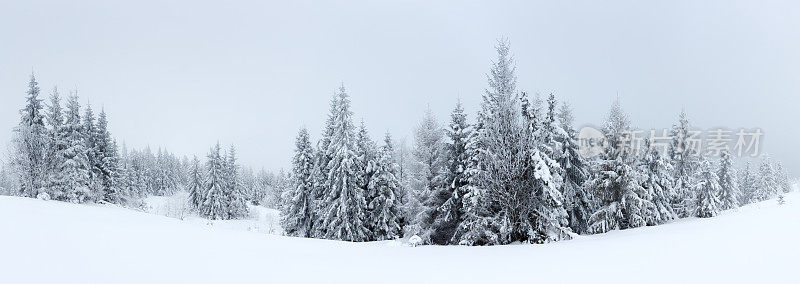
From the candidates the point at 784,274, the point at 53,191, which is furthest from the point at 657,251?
the point at 53,191

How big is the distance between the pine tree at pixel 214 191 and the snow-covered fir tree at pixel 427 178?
39.1 metres

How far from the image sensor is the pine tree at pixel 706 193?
3067cm

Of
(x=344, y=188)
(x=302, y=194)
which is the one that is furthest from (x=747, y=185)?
(x=302, y=194)

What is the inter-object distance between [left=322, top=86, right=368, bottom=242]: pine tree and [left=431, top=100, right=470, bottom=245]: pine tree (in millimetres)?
7627

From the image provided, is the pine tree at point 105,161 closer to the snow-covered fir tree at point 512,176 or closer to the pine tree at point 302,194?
the pine tree at point 302,194

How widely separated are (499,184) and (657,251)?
276 inches

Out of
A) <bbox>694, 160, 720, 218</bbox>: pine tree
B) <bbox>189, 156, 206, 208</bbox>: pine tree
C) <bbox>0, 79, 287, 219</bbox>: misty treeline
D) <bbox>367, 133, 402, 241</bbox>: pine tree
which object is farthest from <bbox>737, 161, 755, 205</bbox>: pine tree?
<bbox>189, 156, 206, 208</bbox>: pine tree

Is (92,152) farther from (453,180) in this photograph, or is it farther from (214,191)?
(453,180)

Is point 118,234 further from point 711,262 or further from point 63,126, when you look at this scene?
point 63,126

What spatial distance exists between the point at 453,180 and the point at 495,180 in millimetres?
7135

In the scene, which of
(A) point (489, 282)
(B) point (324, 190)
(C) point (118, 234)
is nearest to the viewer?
(A) point (489, 282)

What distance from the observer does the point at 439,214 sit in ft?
74.0

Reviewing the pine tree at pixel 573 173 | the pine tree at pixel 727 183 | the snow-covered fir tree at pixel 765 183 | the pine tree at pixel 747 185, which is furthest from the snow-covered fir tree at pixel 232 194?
the pine tree at pixel 747 185

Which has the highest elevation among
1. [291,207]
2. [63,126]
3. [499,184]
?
[63,126]
